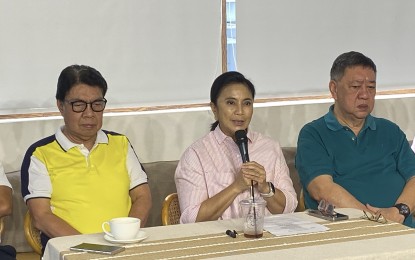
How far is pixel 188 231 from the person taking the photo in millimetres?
3256

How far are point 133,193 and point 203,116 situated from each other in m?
1.08

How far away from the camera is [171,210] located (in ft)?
13.2

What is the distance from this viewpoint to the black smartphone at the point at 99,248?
116 inches

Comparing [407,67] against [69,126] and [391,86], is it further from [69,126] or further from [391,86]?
[69,126]

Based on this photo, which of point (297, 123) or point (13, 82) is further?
point (297, 123)

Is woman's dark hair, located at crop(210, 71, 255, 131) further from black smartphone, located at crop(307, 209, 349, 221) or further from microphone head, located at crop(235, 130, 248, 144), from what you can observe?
black smartphone, located at crop(307, 209, 349, 221)

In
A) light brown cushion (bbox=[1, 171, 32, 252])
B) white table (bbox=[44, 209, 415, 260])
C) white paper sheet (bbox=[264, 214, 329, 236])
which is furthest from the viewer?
light brown cushion (bbox=[1, 171, 32, 252])

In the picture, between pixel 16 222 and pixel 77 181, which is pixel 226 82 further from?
pixel 16 222

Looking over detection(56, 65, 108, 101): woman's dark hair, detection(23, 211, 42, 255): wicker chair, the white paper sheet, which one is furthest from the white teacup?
detection(56, 65, 108, 101): woman's dark hair

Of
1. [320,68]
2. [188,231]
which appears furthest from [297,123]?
[188,231]

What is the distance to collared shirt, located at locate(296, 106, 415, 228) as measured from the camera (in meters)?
4.29

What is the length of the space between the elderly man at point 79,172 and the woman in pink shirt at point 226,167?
0.30 m

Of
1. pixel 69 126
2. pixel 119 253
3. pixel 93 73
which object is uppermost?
pixel 93 73

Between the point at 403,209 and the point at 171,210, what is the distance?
1125mm
